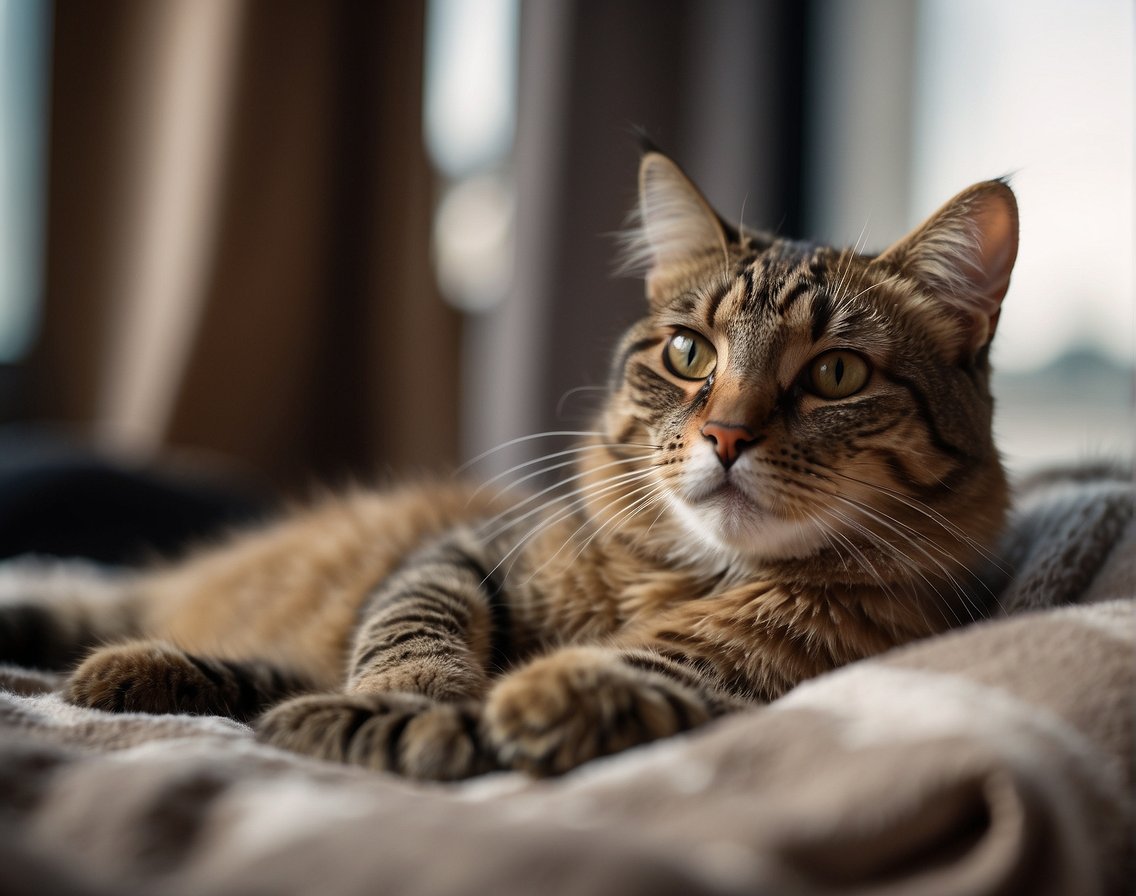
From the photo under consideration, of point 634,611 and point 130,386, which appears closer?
point 634,611

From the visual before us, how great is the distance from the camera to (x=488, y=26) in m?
3.15

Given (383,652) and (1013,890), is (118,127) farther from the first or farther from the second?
(1013,890)

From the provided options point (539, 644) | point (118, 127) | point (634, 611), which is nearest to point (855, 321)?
point (634, 611)

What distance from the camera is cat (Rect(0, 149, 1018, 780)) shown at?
0.98m

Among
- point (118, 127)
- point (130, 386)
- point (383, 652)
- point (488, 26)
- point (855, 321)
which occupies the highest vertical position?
point (488, 26)

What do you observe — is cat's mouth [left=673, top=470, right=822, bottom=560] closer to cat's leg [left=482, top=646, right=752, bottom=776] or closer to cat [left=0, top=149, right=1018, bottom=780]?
cat [left=0, top=149, right=1018, bottom=780]

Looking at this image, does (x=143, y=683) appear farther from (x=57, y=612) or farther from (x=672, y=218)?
(x=672, y=218)

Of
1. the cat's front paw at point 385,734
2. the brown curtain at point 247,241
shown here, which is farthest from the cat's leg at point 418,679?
the brown curtain at point 247,241

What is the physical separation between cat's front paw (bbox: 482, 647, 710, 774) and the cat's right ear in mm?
668

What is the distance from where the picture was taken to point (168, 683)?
101 centimetres

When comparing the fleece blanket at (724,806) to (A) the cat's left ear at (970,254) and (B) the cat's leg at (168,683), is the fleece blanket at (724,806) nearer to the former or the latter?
(B) the cat's leg at (168,683)

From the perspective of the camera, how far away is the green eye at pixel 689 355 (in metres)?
1.14

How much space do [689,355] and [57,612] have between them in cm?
109

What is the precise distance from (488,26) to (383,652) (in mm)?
2683
